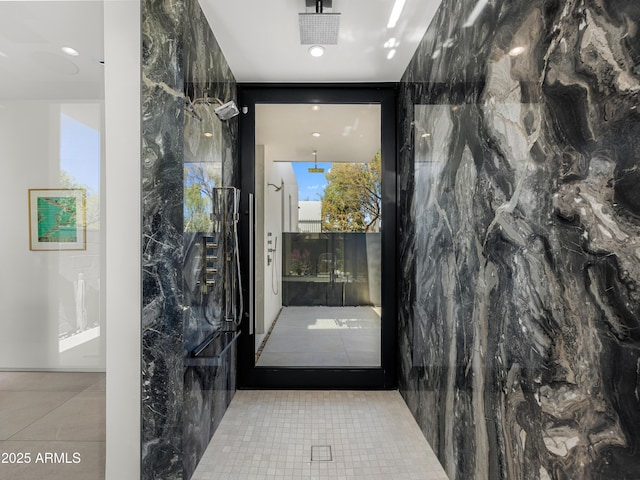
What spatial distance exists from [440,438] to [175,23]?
8.62 feet

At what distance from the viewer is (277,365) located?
10.3 feet

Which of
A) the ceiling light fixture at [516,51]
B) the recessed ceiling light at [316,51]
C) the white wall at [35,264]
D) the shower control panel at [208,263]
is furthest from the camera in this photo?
the recessed ceiling light at [316,51]

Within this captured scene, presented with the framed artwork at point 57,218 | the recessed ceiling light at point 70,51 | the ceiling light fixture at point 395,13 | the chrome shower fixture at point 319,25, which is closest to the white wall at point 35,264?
the framed artwork at point 57,218

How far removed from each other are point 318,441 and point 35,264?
187 cm

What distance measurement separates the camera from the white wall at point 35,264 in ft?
5.26

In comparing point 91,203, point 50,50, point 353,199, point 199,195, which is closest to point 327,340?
point 353,199

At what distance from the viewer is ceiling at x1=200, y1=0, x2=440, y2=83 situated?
6.84 ft

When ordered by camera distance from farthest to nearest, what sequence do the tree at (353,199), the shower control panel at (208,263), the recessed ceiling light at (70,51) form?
the tree at (353,199), the shower control panel at (208,263), the recessed ceiling light at (70,51)

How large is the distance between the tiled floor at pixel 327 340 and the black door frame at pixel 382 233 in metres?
0.06

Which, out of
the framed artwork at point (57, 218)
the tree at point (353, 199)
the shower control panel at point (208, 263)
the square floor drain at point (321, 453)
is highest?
the tree at point (353, 199)

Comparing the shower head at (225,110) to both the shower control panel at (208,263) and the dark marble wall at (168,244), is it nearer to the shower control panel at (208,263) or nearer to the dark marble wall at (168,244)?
the dark marble wall at (168,244)

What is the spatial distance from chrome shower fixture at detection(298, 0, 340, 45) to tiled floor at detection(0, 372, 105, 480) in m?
2.20

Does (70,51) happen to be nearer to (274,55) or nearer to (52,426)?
(274,55)

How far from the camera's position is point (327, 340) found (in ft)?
10.4
